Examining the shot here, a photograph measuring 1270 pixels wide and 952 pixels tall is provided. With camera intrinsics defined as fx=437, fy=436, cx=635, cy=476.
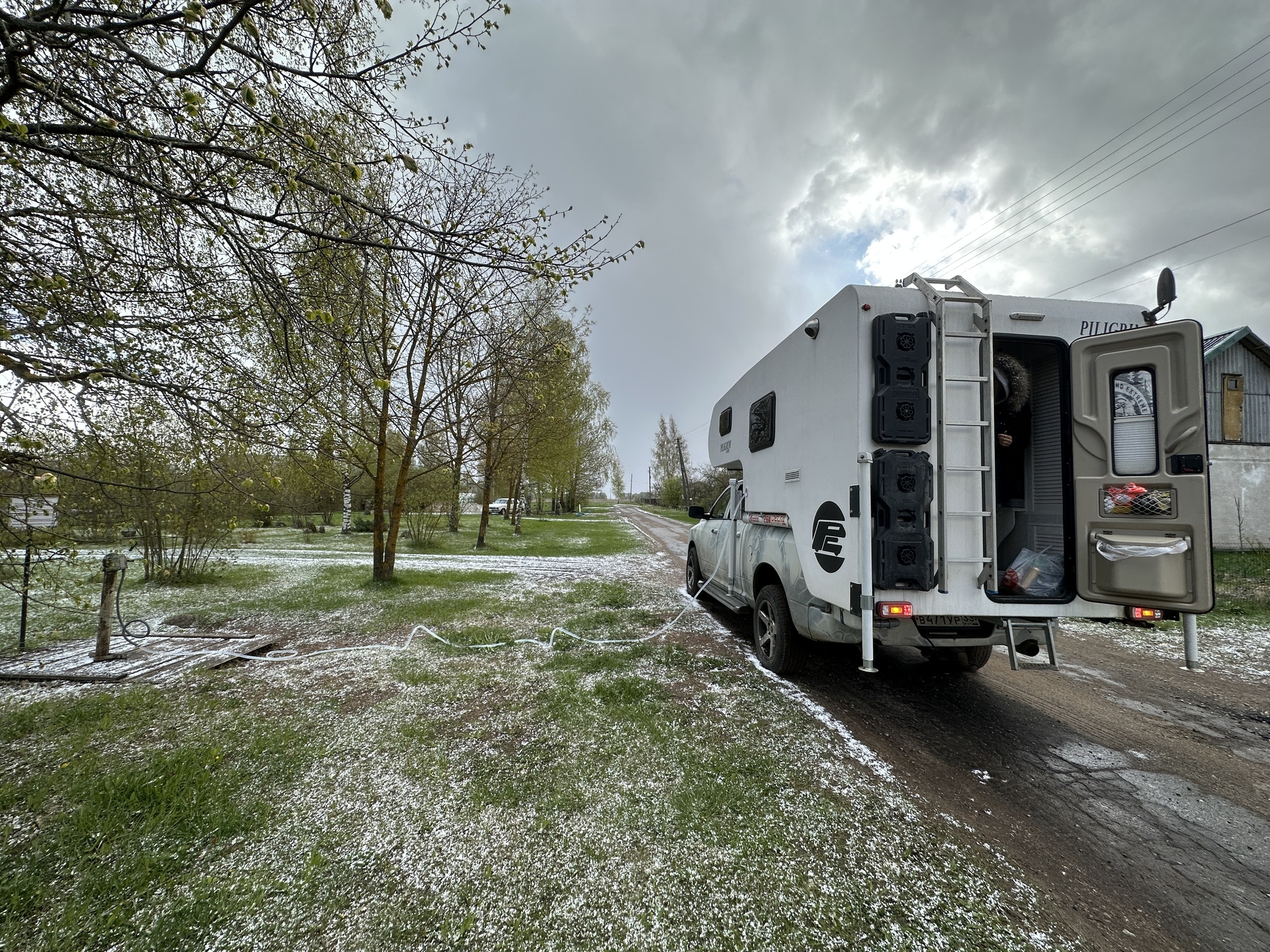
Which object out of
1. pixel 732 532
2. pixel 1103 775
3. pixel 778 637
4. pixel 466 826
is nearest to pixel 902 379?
pixel 778 637

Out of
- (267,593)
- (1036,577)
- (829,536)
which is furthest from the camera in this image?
(267,593)

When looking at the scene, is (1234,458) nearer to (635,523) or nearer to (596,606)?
(596,606)

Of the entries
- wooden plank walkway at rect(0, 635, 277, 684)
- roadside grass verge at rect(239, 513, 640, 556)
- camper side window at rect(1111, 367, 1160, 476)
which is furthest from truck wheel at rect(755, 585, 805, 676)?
roadside grass verge at rect(239, 513, 640, 556)

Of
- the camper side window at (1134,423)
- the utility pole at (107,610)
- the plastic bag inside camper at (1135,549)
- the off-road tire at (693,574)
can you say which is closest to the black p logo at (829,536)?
the plastic bag inside camper at (1135,549)

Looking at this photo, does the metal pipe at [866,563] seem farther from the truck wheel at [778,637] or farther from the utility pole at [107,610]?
the utility pole at [107,610]

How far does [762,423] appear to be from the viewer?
4.76 metres

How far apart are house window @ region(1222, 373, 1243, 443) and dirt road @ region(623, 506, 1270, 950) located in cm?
1499

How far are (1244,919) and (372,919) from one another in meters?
3.70

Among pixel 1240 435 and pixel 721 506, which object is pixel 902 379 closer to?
pixel 721 506

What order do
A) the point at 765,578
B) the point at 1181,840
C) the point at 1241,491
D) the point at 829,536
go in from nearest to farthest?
the point at 1181,840 < the point at 829,536 < the point at 765,578 < the point at 1241,491

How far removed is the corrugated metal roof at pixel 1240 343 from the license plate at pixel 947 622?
1754cm

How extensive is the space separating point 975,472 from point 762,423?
2006 mm

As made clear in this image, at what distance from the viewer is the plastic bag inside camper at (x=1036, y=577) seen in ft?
11.5

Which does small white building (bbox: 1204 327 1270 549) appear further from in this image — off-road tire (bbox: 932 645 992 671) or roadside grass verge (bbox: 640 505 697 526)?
roadside grass verge (bbox: 640 505 697 526)
